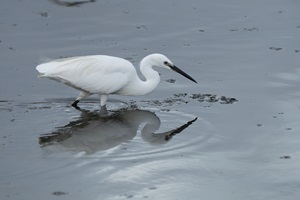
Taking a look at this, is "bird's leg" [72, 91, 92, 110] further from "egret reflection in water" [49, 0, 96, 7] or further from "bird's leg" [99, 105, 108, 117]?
"egret reflection in water" [49, 0, 96, 7]

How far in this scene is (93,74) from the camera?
10078 millimetres

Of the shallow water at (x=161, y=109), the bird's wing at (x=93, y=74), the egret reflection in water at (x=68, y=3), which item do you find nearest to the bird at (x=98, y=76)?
the bird's wing at (x=93, y=74)

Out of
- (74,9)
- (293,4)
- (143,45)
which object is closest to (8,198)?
(143,45)

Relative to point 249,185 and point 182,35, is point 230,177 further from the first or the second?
point 182,35

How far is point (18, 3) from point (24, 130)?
5909mm

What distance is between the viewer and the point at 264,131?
30.0 feet

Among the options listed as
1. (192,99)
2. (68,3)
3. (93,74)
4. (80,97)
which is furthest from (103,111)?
(68,3)

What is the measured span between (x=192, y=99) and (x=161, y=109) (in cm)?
54

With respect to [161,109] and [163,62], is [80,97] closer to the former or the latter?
[161,109]

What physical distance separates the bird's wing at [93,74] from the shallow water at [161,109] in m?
0.33

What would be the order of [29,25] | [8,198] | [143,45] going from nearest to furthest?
1. [8,198]
2. [143,45]
3. [29,25]

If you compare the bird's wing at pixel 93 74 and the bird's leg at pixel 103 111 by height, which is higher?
the bird's wing at pixel 93 74

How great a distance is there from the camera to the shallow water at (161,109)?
766 centimetres

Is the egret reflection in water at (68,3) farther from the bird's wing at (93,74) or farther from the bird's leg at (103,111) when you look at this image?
the bird's leg at (103,111)
